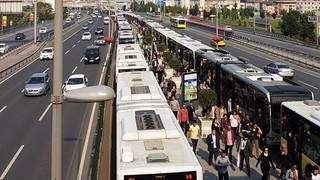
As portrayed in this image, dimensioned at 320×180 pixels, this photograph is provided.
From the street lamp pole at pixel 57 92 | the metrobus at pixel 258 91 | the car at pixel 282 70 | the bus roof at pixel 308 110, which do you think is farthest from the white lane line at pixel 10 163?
the car at pixel 282 70

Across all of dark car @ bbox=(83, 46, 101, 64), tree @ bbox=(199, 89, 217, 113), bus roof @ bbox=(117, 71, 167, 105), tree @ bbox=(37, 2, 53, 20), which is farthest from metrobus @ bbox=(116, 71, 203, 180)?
tree @ bbox=(37, 2, 53, 20)

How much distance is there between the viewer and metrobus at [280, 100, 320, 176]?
1287 centimetres

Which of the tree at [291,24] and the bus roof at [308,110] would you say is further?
the tree at [291,24]

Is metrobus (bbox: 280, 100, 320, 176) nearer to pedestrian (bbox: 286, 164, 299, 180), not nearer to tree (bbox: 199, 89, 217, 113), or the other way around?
pedestrian (bbox: 286, 164, 299, 180)

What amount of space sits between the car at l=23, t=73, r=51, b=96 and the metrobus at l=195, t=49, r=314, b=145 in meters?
10.9

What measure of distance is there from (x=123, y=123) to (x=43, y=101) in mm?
17049

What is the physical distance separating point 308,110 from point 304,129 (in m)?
0.70

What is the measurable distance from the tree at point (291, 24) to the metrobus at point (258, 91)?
193 feet

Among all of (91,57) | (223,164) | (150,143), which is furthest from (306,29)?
(150,143)

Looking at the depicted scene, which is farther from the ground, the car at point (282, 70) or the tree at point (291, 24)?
the tree at point (291, 24)

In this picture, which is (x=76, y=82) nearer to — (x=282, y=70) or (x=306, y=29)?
(x=282, y=70)

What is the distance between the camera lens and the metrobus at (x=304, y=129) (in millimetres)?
12867

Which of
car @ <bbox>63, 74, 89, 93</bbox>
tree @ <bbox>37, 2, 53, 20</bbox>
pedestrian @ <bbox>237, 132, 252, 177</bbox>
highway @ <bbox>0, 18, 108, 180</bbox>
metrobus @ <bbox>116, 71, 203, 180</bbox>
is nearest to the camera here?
metrobus @ <bbox>116, 71, 203, 180</bbox>

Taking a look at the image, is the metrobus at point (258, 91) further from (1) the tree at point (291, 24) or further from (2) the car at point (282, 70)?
(1) the tree at point (291, 24)
